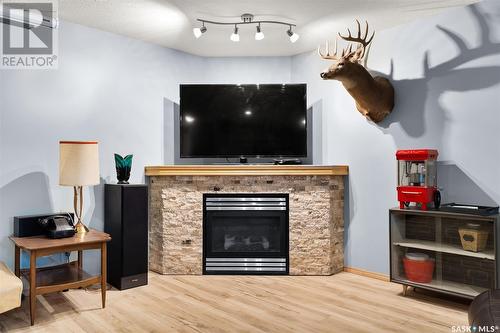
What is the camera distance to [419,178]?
10.3 feet

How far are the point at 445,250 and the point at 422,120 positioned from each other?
1143 mm

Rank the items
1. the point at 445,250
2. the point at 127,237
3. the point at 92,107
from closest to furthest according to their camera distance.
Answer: the point at 445,250
the point at 127,237
the point at 92,107

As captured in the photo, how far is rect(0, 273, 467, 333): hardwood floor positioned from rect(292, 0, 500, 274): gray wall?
68 cm

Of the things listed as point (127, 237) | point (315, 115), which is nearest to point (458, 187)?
point (315, 115)

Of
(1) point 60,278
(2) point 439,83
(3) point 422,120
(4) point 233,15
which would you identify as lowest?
(1) point 60,278

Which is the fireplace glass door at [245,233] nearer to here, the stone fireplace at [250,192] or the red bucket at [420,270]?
the stone fireplace at [250,192]

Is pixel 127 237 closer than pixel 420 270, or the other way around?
pixel 420 270

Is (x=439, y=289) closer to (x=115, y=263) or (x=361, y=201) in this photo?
(x=361, y=201)

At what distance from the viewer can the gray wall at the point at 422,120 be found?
2.95m

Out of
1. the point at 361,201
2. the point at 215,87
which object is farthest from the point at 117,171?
the point at 361,201

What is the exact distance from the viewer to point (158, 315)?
8.96 ft

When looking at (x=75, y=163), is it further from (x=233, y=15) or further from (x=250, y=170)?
(x=233, y=15)

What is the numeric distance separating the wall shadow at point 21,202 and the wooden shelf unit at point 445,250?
9.99 feet

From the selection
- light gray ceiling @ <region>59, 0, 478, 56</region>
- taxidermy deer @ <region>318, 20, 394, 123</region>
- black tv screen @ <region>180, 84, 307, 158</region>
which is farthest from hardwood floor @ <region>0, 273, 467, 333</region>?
light gray ceiling @ <region>59, 0, 478, 56</region>
